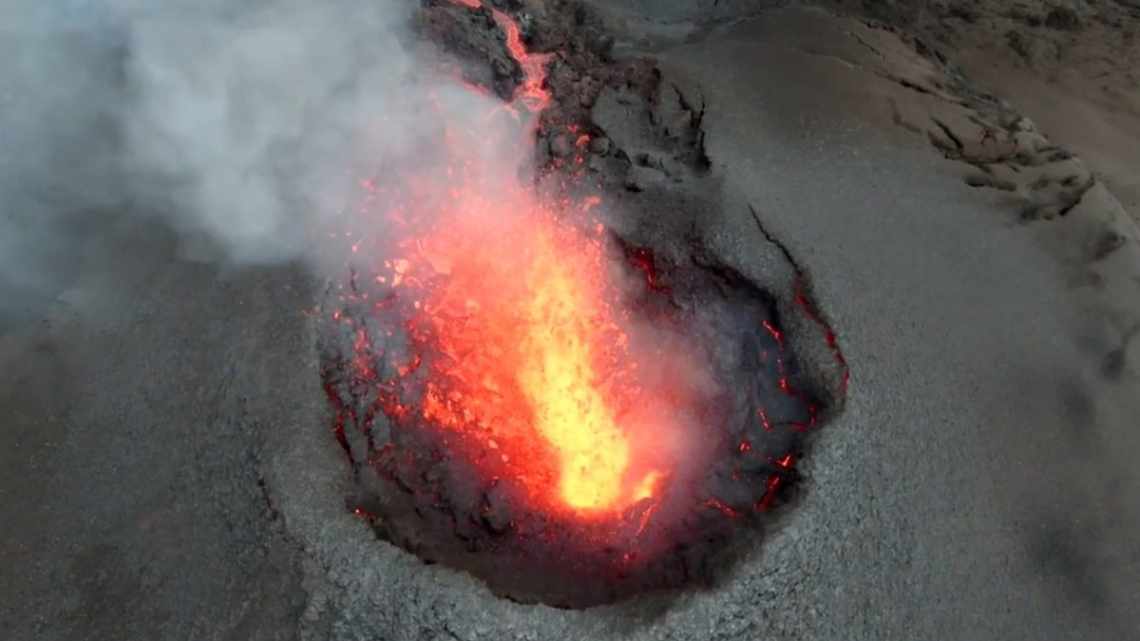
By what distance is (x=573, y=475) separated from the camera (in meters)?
3.61

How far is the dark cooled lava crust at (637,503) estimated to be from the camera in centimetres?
314

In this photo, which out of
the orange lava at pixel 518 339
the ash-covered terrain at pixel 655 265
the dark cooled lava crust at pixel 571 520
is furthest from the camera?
the orange lava at pixel 518 339

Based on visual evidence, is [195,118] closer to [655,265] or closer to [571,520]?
[655,265]

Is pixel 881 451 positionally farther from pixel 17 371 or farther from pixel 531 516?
pixel 17 371

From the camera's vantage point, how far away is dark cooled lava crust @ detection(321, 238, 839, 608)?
313 centimetres

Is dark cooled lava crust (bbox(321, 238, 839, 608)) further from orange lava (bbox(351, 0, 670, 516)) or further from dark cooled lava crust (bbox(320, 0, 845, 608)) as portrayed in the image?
orange lava (bbox(351, 0, 670, 516))

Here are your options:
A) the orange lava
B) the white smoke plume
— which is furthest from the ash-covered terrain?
the orange lava

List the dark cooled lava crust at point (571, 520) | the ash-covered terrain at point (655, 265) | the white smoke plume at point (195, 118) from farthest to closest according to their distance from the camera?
the white smoke plume at point (195, 118) → the dark cooled lava crust at point (571, 520) → the ash-covered terrain at point (655, 265)

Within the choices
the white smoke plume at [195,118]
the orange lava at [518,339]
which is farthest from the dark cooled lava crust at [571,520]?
the white smoke plume at [195,118]

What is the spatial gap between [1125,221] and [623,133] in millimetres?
2874

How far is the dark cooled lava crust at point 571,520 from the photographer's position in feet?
10.3

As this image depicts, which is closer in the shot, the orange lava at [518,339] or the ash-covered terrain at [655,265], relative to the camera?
the ash-covered terrain at [655,265]

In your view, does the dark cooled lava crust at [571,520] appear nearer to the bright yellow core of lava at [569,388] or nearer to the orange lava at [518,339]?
the orange lava at [518,339]

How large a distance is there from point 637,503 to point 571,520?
29 centimetres
